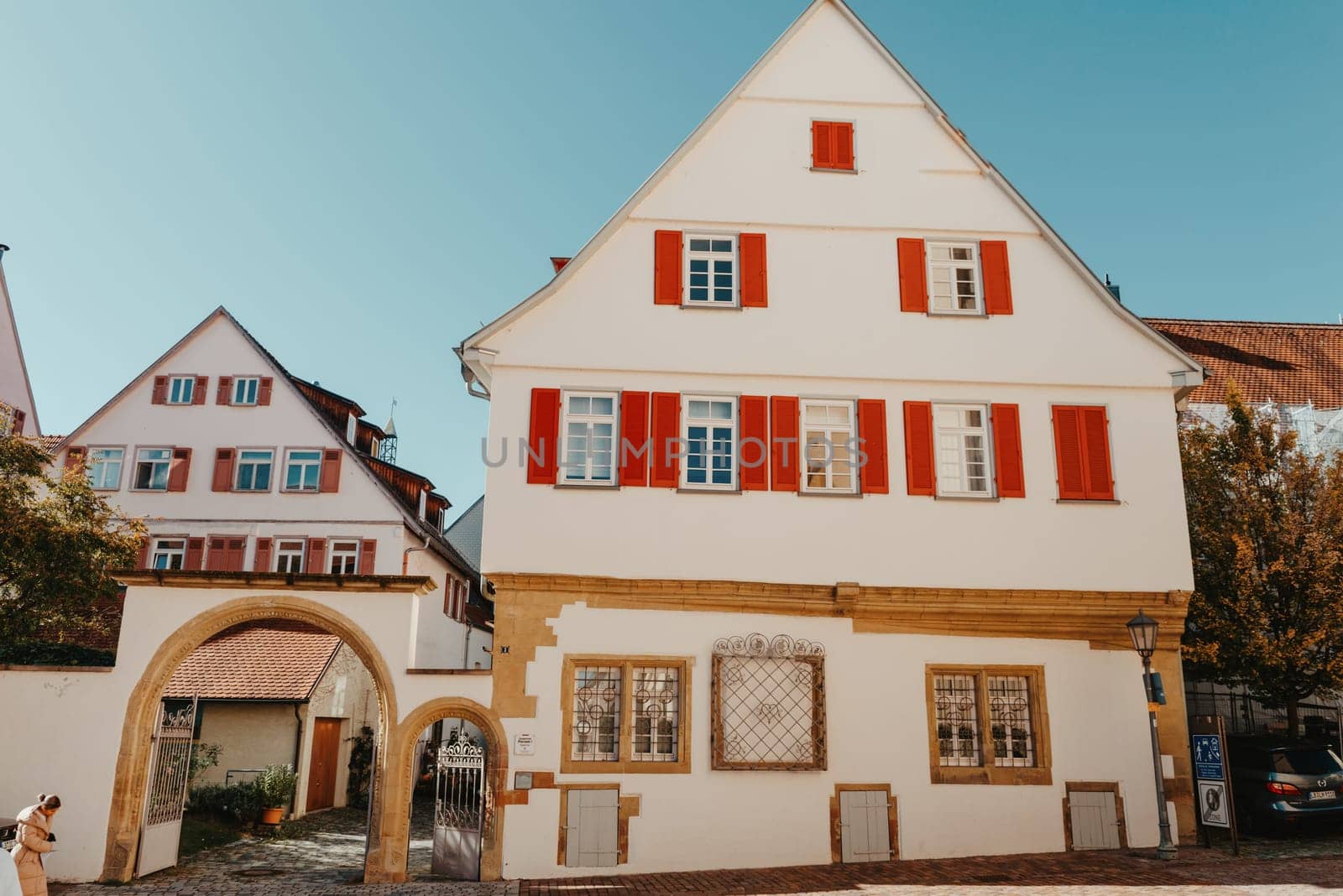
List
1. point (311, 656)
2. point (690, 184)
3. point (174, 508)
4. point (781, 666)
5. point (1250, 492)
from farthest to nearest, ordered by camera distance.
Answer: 1. point (174, 508)
2. point (311, 656)
3. point (1250, 492)
4. point (690, 184)
5. point (781, 666)

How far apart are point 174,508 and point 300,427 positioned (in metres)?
3.79

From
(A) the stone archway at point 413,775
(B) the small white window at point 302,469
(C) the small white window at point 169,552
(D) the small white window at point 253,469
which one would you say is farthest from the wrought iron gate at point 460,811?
(C) the small white window at point 169,552

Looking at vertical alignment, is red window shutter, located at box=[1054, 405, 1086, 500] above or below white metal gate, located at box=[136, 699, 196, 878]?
above

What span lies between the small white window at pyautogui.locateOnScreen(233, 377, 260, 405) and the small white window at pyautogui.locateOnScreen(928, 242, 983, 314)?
63.4 feet

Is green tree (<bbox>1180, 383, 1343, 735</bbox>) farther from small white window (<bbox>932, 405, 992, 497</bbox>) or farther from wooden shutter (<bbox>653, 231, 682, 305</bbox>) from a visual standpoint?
wooden shutter (<bbox>653, 231, 682, 305</bbox>)

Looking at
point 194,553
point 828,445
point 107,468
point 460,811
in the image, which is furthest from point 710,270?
point 107,468

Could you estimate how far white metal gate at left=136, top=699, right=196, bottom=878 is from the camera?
14008 mm

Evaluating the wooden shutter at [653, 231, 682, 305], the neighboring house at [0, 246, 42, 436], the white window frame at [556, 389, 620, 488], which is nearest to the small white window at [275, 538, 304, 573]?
the neighboring house at [0, 246, 42, 436]

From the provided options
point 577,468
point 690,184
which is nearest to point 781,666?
point 577,468

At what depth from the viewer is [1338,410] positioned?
85.5 feet

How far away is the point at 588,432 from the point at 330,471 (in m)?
14.4

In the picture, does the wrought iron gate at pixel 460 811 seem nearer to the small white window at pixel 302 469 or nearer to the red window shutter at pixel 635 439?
the red window shutter at pixel 635 439

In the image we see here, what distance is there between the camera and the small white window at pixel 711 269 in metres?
16.4

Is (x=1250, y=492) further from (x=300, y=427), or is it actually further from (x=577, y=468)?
(x=300, y=427)
